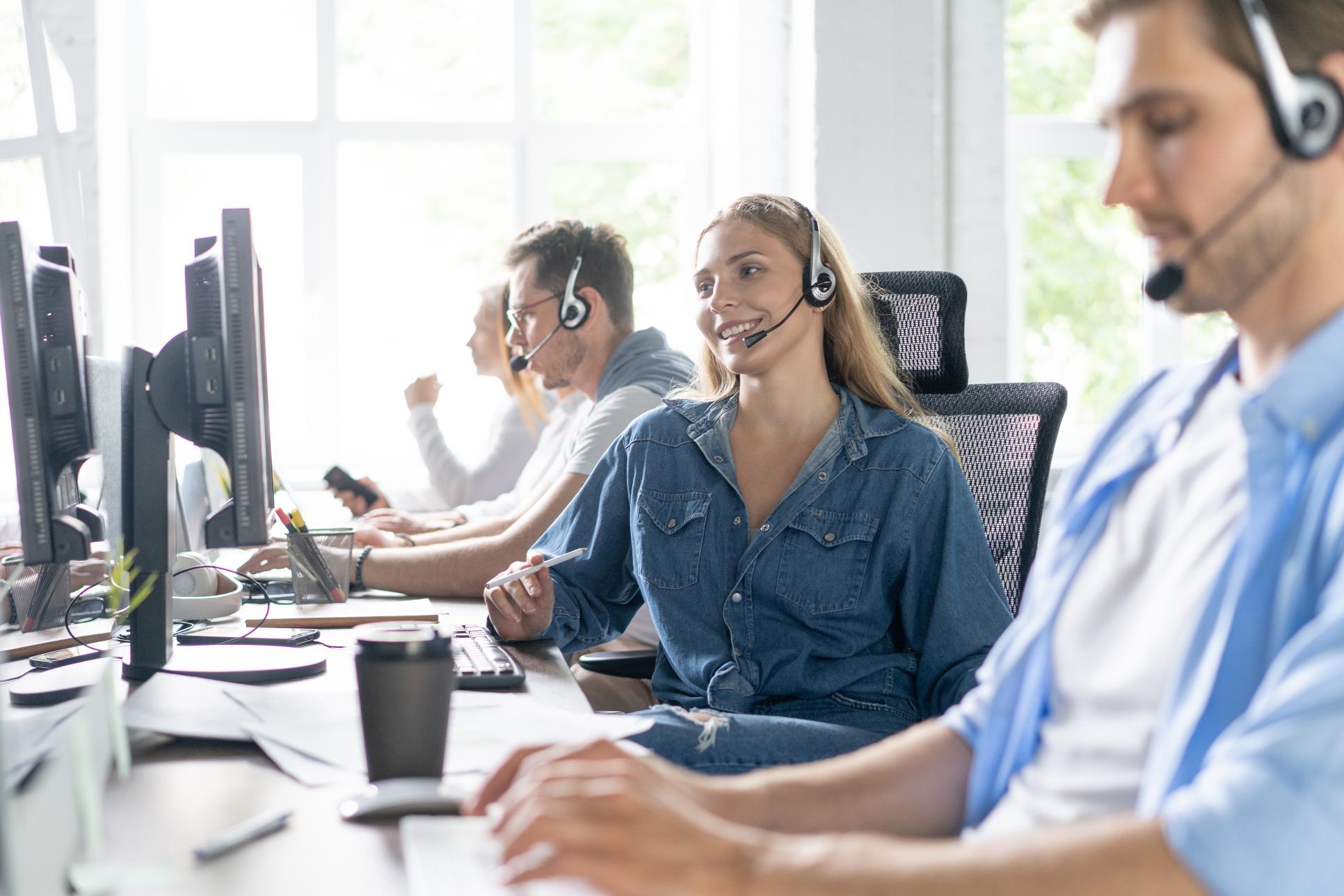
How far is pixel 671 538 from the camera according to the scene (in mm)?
1697

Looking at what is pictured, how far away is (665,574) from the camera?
168 centimetres

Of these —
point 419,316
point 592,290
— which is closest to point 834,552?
point 592,290

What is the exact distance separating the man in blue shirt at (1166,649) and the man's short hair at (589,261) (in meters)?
1.86

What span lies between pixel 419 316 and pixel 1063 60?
256cm

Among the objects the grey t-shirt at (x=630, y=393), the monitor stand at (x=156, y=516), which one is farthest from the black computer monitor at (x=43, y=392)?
the grey t-shirt at (x=630, y=393)

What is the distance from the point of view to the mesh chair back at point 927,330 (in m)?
1.92

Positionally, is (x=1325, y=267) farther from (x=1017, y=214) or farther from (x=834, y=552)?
(x=1017, y=214)

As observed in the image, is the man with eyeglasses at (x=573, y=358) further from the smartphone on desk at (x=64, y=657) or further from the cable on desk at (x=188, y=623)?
the smartphone on desk at (x=64, y=657)

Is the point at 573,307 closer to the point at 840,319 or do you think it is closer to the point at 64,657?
the point at 840,319

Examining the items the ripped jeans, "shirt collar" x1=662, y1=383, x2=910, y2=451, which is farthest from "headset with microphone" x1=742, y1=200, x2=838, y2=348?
the ripped jeans

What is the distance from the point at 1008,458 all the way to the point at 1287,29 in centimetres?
120

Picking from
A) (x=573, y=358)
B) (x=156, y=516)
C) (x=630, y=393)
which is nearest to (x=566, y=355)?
(x=573, y=358)

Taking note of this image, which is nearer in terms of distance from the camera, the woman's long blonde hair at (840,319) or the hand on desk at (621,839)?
the hand on desk at (621,839)

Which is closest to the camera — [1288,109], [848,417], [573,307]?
[1288,109]
